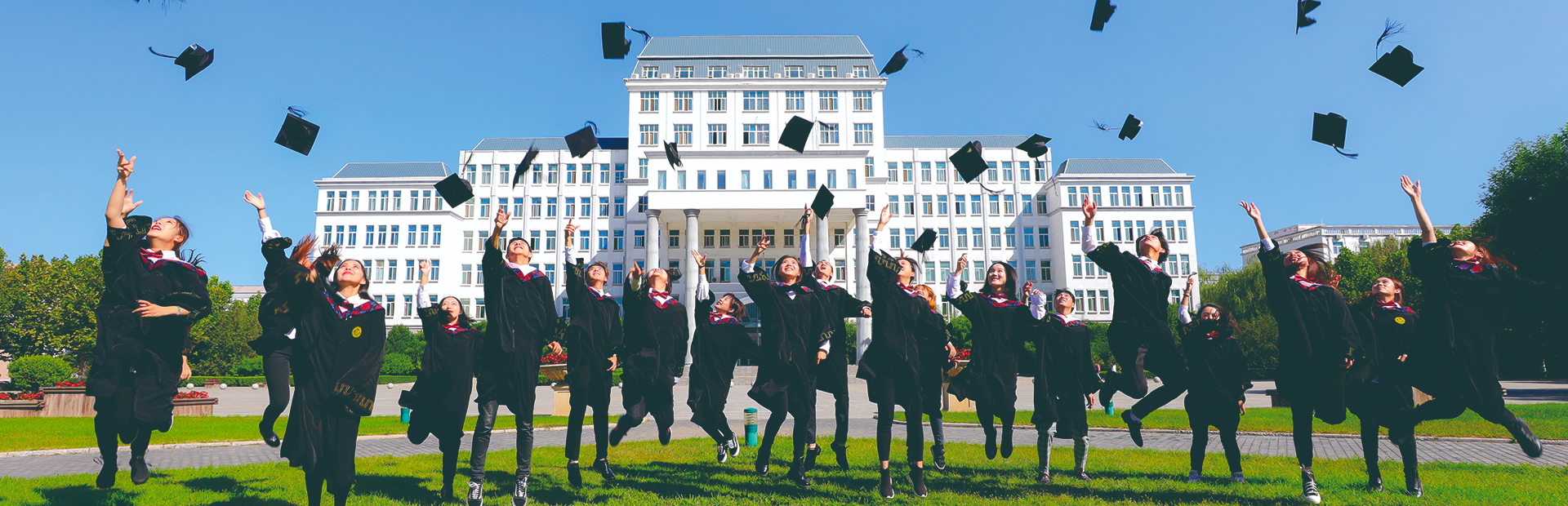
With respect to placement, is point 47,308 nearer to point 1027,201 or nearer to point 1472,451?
point 1472,451

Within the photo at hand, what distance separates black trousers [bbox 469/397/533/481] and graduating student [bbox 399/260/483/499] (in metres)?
0.17

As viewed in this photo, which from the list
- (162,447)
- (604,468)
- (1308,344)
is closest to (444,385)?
(604,468)

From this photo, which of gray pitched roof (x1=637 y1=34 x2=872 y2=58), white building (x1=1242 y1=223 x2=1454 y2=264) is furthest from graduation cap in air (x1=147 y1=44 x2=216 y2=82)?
white building (x1=1242 y1=223 x2=1454 y2=264)

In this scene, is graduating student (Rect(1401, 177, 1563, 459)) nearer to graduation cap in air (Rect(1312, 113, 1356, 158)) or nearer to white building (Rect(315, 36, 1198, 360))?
graduation cap in air (Rect(1312, 113, 1356, 158))

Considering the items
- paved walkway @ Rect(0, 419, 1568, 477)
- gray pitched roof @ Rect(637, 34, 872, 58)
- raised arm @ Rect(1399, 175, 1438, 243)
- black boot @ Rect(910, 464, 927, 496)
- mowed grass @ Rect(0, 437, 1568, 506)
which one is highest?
gray pitched roof @ Rect(637, 34, 872, 58)

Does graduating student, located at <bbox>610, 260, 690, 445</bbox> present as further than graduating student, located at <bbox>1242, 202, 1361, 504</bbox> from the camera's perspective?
Yes

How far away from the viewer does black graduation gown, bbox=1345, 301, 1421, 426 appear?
6.36 m

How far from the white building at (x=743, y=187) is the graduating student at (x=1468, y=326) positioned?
4531 centimetres

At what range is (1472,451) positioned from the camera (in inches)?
373

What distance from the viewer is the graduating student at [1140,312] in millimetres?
6711

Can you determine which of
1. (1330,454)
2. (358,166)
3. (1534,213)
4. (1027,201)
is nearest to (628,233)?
(358,166)

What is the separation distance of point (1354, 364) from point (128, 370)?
955cm

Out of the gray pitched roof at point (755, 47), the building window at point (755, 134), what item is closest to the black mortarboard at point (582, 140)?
the building window at point (755, 134)

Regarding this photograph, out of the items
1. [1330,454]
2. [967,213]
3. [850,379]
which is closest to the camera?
[1330,454]
